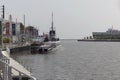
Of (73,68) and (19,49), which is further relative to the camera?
(19,49)

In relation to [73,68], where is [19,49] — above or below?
above

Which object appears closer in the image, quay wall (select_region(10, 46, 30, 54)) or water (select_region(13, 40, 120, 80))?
water (select_region(13, 40, 120, 80))

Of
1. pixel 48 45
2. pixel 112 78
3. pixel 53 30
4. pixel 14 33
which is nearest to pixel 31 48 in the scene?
pixel 48 45

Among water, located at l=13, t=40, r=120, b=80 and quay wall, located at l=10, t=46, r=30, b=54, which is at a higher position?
quay wall, located at l=10, t=46, r=30, b=54

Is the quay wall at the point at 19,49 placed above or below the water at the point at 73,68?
above

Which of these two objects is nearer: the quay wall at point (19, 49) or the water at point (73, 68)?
the water at point (73, 68)

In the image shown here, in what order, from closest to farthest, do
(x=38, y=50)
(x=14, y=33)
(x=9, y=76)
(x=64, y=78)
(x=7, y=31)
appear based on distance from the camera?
1. (x=9, y=76)
2. (x=64, y=78)
3. (x=38, y=50)
4. (x=7, y=31)
5. (x=14, y=33)

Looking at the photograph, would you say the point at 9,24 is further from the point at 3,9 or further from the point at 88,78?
the point at 88,78

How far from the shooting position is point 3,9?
73.0 meters

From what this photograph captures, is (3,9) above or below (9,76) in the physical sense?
above

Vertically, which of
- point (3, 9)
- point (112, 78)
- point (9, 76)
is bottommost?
point (112, 78)

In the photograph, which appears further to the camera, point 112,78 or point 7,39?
point 7,39

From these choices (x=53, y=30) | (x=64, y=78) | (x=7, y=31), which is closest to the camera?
(x=64, y=78)

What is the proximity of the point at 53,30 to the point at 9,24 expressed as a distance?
2173 inches
